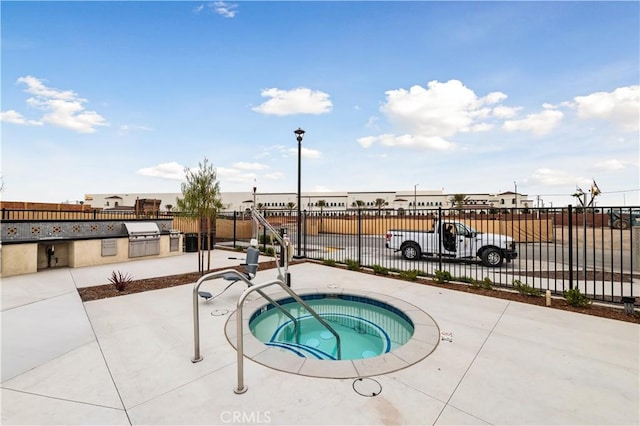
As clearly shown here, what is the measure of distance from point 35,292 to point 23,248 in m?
2.85

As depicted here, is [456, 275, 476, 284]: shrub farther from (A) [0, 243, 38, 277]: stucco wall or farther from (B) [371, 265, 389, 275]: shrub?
(A) [0, 243, 38, 277]: stucco wall

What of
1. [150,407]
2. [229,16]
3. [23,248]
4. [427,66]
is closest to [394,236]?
[427,66]

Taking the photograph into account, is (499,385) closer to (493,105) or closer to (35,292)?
Result: (35,292)

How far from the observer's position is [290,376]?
2.75 metres

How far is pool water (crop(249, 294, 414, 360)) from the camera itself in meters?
4.07

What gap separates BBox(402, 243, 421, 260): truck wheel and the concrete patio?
6052 millimetres

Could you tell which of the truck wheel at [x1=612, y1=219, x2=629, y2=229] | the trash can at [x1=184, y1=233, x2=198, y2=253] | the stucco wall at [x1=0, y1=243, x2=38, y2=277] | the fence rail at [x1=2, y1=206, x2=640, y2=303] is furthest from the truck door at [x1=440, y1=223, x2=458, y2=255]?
the stucco wall at [x1=0, y1=243, x2=38, y2=277]

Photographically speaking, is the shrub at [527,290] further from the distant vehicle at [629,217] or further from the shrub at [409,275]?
the shrub at [409,275]

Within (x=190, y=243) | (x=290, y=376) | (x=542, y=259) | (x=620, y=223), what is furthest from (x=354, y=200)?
(x=290, y=376)

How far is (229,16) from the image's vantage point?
9414 millimetres

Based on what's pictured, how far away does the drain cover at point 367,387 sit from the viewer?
248 centimetres

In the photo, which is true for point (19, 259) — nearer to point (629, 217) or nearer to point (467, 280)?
point (467, 280)

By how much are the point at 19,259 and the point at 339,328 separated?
371 inches

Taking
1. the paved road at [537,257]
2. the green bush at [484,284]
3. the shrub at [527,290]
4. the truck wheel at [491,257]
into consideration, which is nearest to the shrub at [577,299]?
the shrub at [527,290]
